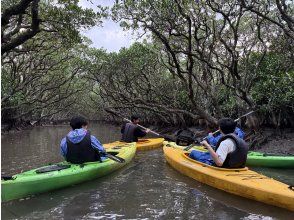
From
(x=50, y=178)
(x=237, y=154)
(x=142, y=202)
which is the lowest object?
(x=142, y=202)

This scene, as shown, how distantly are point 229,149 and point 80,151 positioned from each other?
113 inches

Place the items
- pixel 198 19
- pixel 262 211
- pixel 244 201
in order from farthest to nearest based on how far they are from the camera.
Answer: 1. pixel 198 19
2. pixel 244 201
3. pixel 262 211

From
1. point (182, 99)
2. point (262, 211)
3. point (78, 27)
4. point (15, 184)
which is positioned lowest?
point (262, 211)

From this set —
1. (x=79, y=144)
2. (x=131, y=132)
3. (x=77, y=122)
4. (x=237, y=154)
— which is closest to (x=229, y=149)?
(x=237, y=154)

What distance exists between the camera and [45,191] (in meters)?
6.07

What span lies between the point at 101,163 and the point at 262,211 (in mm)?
3544

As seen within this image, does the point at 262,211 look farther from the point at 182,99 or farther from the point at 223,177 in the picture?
the point at 182,99

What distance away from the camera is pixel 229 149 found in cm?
649

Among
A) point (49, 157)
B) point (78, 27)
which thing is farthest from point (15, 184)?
point (78, 27)

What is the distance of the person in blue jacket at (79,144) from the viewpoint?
6.88m

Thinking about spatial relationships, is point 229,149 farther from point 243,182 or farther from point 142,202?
point 142,202

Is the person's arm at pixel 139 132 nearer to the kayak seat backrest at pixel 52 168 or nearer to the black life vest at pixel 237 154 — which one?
the kayak seat backrest at pixel 52 168

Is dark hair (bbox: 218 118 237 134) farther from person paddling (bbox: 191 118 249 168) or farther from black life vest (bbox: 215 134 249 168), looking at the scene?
black life vest (bbox: 215 134 249 168)

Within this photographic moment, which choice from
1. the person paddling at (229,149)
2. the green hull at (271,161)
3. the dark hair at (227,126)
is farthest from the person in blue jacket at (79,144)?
the green hull at (271,161)
